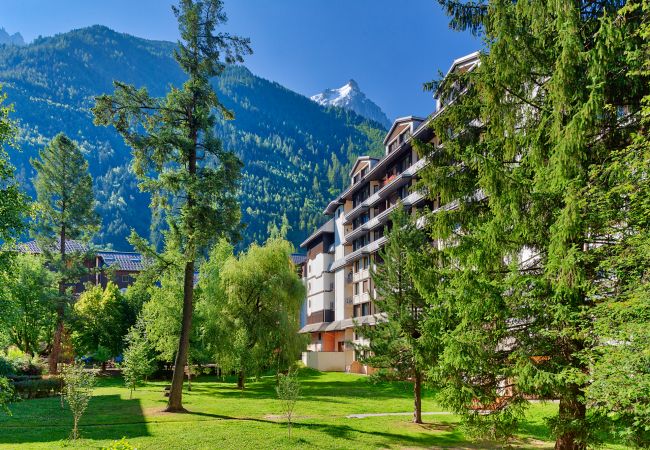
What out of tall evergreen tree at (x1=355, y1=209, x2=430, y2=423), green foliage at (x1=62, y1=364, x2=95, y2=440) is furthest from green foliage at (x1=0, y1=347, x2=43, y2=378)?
tall evergreen tree at (x1=355, y1=209, x2=430, y2=423)

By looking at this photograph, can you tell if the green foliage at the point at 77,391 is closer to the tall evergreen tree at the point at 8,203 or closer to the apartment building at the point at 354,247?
the tall evergreen tree at the point at 8,203

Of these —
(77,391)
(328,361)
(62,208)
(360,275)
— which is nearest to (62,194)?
(62,208)

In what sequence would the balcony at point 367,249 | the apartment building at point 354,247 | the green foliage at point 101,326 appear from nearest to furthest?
the apartment building at point 354,247 < the balcony at point 367,249 < the green foliage at point 101,326

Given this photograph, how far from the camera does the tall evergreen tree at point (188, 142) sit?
23.2 meters

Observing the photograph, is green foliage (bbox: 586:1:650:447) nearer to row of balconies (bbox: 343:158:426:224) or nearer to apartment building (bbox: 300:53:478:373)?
row of balconies (bbox: 343:158:426:224)

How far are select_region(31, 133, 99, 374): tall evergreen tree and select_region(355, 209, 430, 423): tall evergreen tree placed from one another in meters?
32.5

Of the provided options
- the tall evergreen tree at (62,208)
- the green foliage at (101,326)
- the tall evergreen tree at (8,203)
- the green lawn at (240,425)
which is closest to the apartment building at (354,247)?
the green lawn at (240,425)

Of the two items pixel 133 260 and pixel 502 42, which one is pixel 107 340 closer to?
pixel 502 42

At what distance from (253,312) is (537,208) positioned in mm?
28719

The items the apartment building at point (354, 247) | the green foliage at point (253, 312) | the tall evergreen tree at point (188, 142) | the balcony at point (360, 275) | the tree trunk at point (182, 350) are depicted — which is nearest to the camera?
the tall evergreen tree at point (188, 142)

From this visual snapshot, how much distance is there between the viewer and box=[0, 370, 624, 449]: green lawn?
1731 centimetres

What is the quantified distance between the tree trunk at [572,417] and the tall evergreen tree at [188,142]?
1700 cm

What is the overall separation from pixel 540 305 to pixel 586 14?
6472 mm

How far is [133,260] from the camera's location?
11569 centimetres
